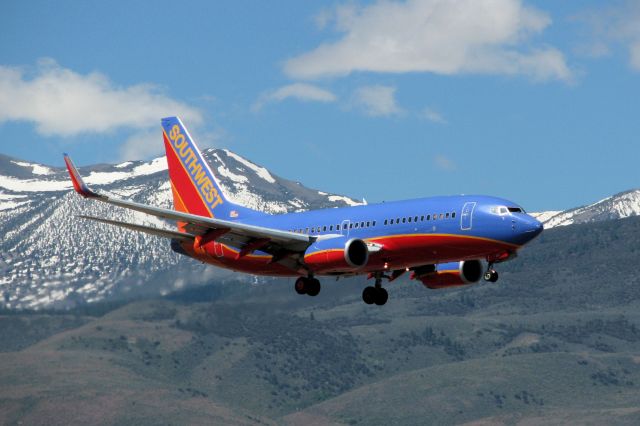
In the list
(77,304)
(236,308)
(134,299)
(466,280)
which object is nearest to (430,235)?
(466,280)

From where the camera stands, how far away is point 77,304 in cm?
19212

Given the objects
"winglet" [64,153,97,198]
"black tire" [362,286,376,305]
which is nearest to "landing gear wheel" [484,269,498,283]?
"black tire" [362,286,376,305]

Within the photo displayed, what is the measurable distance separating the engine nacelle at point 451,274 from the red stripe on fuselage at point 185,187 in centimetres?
2042

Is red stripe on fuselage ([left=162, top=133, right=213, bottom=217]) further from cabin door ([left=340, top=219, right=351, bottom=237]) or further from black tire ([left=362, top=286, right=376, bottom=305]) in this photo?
cabin door ([left=340, top=219, right=351, bottom=237])

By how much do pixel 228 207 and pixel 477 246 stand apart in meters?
26.6

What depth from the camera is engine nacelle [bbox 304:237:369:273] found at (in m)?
75.9

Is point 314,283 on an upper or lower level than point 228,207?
lower

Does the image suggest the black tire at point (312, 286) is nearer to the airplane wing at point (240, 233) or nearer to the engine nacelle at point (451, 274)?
the airplane wing at point (240, 233)

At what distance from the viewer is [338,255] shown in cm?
7619

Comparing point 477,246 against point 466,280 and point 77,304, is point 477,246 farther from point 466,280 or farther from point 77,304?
point 77,304

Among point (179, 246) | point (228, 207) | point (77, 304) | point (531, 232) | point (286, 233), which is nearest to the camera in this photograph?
point (531, 232)

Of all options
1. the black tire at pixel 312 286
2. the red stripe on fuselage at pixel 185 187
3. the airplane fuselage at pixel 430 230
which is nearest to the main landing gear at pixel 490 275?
the airplane fuselage at pixel 430 230

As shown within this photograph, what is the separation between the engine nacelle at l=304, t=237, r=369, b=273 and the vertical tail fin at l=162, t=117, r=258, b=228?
56.9 feet

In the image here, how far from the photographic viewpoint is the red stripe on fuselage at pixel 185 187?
96812 millimetres
